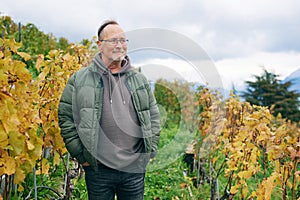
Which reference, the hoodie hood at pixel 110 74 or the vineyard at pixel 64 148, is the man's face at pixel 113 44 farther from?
the vineyard at pixel 64 148

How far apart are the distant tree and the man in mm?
14433

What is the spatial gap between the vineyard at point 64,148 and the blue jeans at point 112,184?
0.38 m

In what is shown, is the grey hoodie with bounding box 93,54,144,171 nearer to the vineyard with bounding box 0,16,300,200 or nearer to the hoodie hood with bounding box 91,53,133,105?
the hoodie hood with bounding box 91,53,133,105

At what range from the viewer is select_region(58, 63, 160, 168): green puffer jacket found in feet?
7.80

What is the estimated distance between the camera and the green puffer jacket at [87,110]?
7.80 feet

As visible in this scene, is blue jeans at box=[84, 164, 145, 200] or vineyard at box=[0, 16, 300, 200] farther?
blue jeans at box=[84, 164, 145, 200]

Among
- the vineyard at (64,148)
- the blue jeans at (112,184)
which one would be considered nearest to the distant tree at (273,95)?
the vineyard at (64,148)

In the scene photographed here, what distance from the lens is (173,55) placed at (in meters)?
2.57

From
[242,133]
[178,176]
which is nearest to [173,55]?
[242,133]

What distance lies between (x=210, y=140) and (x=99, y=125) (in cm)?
226

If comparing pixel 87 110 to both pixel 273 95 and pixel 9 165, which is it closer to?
pixel 9 165

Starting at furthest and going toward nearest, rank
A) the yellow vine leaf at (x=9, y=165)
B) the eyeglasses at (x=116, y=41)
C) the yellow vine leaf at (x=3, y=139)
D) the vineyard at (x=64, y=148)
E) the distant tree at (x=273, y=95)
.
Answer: the distant tree at (x=273, y=95) → the eyeglasses at (x=116, y=41) → the vineyard at (x=64, y=148) → the yellow vine leaf at (x=9, y=165) → the yellow vine leaf at (x=3, y=139)

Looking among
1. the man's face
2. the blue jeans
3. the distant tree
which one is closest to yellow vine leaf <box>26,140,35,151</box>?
the blue jeans

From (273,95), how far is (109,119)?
15.7 m
